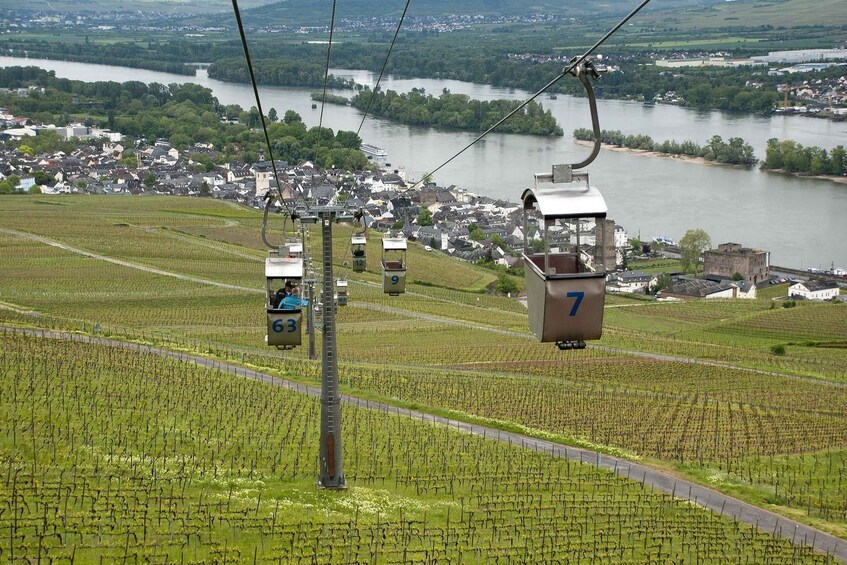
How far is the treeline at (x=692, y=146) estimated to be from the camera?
10625cm

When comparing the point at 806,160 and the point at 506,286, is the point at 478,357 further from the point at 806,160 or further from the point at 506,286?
the point at 806,160

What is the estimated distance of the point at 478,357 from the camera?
3669 centimetres

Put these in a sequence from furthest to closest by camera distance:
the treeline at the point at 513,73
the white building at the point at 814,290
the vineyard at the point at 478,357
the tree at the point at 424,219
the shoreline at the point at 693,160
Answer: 1. the treeline at the point at 513,73
2. the shoreline at the point at 693,160
3. the tree at the point at 424,219
4. the white building at the point at 814,290
5. the vineyard at the point at 478,357

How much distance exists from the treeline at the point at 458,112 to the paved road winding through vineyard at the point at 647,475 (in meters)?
95.3

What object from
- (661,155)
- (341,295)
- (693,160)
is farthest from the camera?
(661,155)

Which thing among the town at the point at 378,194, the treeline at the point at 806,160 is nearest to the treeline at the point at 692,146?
the treeline at the point at 806,160

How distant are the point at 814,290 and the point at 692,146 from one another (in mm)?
43863

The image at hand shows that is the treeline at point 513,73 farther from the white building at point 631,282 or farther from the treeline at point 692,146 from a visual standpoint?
the white building at point 631,282

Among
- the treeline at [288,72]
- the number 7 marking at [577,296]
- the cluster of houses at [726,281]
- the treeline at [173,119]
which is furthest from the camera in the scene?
the treeline at [288,72]

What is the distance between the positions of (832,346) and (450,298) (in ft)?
56.0

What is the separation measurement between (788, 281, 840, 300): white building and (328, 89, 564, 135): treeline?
53908 millimetres

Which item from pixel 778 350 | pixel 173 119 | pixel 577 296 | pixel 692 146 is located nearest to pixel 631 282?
pixel 778 350

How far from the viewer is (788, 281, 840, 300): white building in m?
67.9

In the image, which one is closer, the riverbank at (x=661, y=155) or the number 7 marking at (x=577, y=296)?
the number 7 marking at (x=577, y=296)
